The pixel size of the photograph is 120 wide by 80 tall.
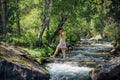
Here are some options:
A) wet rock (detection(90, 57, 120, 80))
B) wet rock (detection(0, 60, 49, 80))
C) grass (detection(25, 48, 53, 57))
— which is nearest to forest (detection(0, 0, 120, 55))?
grass (detection(25, 48, 53, 57))

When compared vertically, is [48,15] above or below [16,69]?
below

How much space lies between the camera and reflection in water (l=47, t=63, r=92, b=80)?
62.8 feet

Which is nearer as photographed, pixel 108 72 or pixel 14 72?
pixel 14 72

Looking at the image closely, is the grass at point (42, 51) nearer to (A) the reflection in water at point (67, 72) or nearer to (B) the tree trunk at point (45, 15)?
(B) the tree trunk at point (45, 15)

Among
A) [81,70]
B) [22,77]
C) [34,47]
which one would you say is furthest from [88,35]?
[22,77]

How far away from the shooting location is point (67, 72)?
20859 mm

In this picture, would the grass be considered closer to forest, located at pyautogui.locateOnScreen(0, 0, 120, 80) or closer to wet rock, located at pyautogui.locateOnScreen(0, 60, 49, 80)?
forest, located at pyautogui.locateOnScreen(0, 0, 120, 80)

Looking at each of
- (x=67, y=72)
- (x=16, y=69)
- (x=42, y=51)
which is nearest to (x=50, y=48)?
(x=42, y=51)

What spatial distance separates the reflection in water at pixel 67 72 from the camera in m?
19.1

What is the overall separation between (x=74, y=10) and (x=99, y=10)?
5148 millimetres

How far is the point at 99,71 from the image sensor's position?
17.6 metres

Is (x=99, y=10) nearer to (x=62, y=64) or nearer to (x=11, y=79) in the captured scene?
(x=62, y=64)

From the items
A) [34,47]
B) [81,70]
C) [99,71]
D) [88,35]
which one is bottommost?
[88,35]

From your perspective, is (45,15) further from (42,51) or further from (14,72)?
(14,72)
